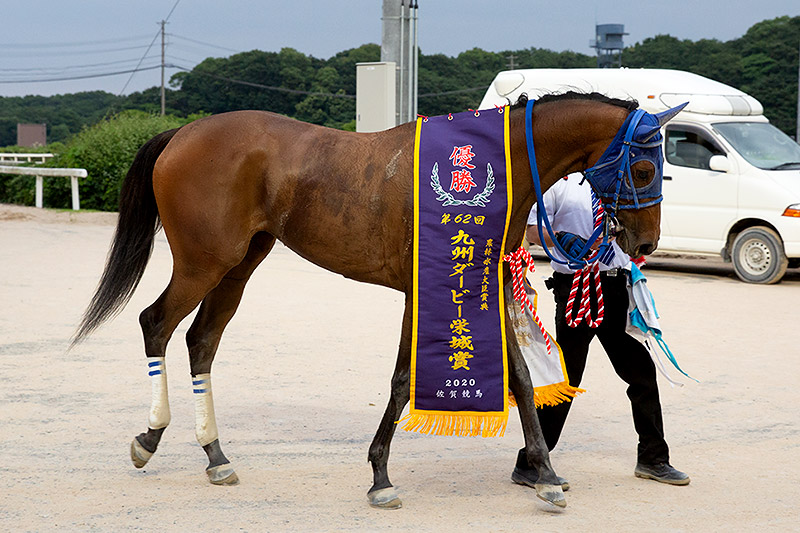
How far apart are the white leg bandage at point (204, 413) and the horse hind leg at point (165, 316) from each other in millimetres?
165

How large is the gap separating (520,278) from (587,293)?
0.38 m

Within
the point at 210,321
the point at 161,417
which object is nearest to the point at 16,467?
the point at 161,417

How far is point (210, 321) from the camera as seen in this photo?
16.5 feet

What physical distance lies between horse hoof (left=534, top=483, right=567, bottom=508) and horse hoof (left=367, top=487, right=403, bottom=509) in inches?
26.4

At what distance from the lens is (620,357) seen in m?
4.88

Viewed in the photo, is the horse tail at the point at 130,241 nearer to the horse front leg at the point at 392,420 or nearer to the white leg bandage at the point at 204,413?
the white leg bandage at the point at 204,413

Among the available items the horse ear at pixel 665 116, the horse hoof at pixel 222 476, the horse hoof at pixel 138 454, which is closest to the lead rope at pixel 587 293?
the horse ear at pixel 665 116

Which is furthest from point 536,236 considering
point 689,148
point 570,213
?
point 689,148

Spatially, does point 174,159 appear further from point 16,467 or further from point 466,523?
point 466,523

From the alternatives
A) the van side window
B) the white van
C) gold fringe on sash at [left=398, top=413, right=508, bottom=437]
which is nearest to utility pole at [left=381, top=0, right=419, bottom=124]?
the white van

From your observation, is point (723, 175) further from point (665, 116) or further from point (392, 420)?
point (392, 420)

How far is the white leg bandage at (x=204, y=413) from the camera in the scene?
4816mm

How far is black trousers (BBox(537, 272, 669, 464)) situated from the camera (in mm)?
4770

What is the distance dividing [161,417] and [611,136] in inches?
105
